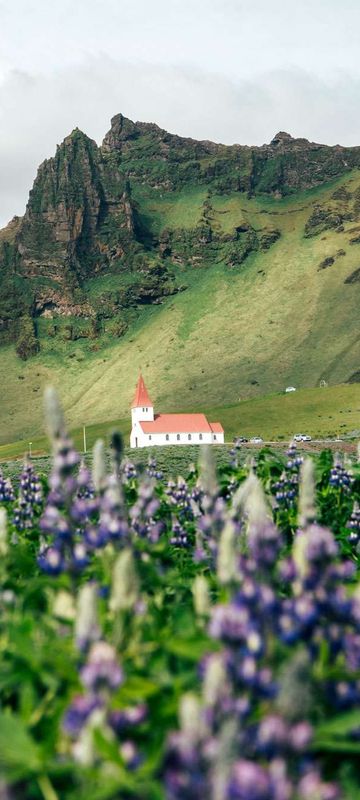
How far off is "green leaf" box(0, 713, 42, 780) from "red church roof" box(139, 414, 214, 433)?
10014 cm

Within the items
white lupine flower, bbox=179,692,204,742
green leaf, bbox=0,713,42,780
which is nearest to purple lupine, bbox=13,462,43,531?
green leaf, bbox=0,713,42,780

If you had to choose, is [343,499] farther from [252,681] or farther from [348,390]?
[348,390]

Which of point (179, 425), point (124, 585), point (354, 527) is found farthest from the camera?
point (179, 425)

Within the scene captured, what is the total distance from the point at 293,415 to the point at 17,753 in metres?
126

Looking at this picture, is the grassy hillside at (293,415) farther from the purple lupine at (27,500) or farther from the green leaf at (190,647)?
the green leaf at (190,647)

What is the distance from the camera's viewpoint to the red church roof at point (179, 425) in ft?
343

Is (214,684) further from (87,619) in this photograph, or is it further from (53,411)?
(53,411)

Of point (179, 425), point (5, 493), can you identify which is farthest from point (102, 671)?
point (179, 425)

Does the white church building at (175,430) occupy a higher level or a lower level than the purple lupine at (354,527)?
higher

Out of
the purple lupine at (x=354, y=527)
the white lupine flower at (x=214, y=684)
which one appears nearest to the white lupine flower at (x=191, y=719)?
the white lupine flower at (x=214, y=684)

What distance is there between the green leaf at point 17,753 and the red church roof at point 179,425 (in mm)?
100144

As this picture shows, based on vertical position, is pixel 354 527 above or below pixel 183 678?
above

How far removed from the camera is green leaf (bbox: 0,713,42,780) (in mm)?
3387

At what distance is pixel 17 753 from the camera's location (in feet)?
11.3
